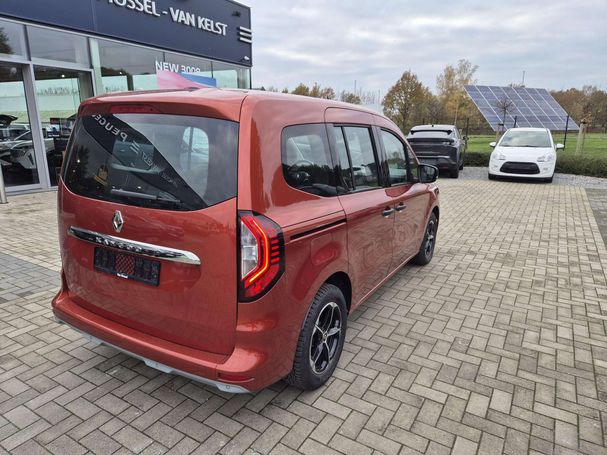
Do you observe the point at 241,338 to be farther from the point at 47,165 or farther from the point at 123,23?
the point at 123,23

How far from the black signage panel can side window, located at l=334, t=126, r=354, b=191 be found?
30.3 ft

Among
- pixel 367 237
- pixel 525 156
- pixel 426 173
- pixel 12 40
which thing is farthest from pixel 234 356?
pixel 525 156

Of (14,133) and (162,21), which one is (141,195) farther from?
(162,21)

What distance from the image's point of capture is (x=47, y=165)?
400 inches

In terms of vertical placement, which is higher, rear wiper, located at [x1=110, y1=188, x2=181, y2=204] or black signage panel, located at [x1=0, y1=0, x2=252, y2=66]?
black signage panel, located at [x1=0, y1=0, x2=252, y2=66]

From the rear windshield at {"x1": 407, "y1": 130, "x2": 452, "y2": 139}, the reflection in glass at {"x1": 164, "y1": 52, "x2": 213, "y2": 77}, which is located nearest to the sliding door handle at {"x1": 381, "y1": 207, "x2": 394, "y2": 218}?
the reflection in glass at {"x1": 164, "y1": 52, "x2": 213, "y2": 77}

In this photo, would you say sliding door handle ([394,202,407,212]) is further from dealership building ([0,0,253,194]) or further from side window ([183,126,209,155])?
dealership building ([0,0,253,194])

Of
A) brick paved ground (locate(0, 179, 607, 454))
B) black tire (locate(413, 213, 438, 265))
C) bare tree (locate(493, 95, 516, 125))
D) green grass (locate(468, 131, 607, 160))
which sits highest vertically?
bare tree (locate(493, 95, 516, 125))

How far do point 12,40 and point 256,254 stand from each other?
10.1m

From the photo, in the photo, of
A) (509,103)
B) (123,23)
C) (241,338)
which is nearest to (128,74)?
(123,23)

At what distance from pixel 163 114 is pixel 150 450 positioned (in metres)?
1.81

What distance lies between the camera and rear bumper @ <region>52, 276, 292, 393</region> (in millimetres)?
2123

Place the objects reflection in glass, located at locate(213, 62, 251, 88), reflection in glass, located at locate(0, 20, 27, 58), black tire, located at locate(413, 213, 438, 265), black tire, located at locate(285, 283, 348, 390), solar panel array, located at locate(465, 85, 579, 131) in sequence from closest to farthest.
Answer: black tire, located at locate(285, 283, 348, 390)
black tire, located at locate(413, 213, 438, 265)
reflection in glass, located at locate(0, 20, 27, 58)
reflection in glass, located at locate(213, 62, 251, 88)
solar panel array, located at locate(465, 85, 579, 131)

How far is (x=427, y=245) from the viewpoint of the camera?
5.36m
